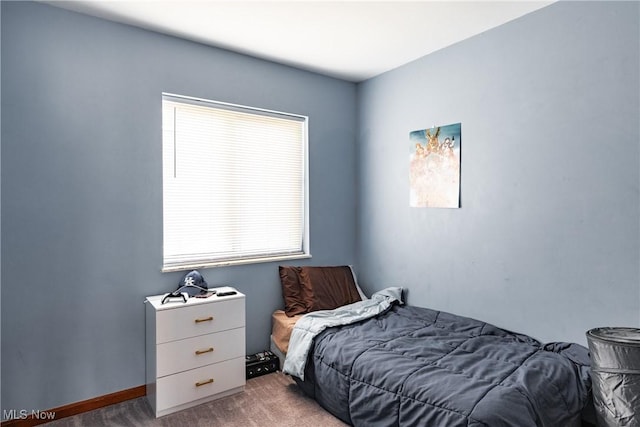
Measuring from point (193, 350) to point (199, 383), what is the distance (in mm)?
231

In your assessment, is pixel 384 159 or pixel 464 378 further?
pixel 384 159

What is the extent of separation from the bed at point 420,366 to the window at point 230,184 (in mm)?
477

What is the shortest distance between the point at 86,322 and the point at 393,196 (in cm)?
264

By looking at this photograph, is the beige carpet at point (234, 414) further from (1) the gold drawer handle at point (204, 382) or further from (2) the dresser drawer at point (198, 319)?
(2) the dresser drawer at point (198, 319)

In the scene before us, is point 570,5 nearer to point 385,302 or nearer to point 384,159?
point 384,159

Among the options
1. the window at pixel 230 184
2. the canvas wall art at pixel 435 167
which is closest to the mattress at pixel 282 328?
the window at pixel 230 184

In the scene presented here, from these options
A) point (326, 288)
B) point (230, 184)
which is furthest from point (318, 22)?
point (326, 288)

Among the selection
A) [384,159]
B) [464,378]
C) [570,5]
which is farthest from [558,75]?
[464,378]

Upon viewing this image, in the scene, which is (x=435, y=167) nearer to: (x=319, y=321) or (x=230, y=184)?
(x=319, y=321)

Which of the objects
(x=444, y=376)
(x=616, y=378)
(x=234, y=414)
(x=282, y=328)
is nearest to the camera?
(x=616, y=378)

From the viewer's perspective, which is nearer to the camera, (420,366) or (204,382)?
(420,366)

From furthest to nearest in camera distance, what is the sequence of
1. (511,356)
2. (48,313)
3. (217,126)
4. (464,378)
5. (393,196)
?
(393,196)
(217,126)
(48,313)
(511,356)
(464,378)

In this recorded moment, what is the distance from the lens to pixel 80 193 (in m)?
2.54

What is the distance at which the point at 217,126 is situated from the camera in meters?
3.19
